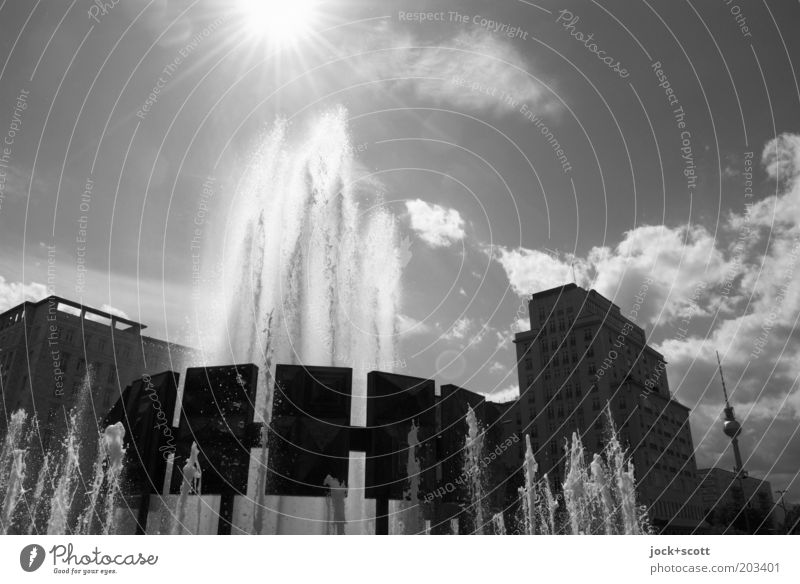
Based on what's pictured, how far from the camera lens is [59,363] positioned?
49.7 metres

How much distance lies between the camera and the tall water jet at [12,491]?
29203mm

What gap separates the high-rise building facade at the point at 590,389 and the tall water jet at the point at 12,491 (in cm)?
5171

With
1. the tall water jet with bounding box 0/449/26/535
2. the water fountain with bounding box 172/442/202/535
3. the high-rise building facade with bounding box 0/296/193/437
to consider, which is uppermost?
the high-rise building facade with bounding box 0/296/193/437

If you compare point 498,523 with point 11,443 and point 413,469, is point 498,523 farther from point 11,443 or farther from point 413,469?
point 11,443

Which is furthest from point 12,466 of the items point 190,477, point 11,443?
point 190,477

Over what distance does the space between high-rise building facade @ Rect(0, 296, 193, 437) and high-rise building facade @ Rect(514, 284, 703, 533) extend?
44.7 meters

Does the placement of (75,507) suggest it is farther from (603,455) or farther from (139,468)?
(603,455)

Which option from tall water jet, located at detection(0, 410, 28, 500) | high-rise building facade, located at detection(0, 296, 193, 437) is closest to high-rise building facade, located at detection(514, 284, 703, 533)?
high-rise building facade, located at detection(0, 296, 193, 437)

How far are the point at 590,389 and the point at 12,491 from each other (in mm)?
58683

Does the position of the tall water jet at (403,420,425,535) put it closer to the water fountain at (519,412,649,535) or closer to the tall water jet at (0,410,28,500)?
the water fountain at (519,412,649,535)

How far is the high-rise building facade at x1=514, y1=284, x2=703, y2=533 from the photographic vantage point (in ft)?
220

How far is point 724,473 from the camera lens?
114000 mm

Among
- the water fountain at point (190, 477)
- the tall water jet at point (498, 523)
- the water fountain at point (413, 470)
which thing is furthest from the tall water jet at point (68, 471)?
the water fountain at point (413, 470)
